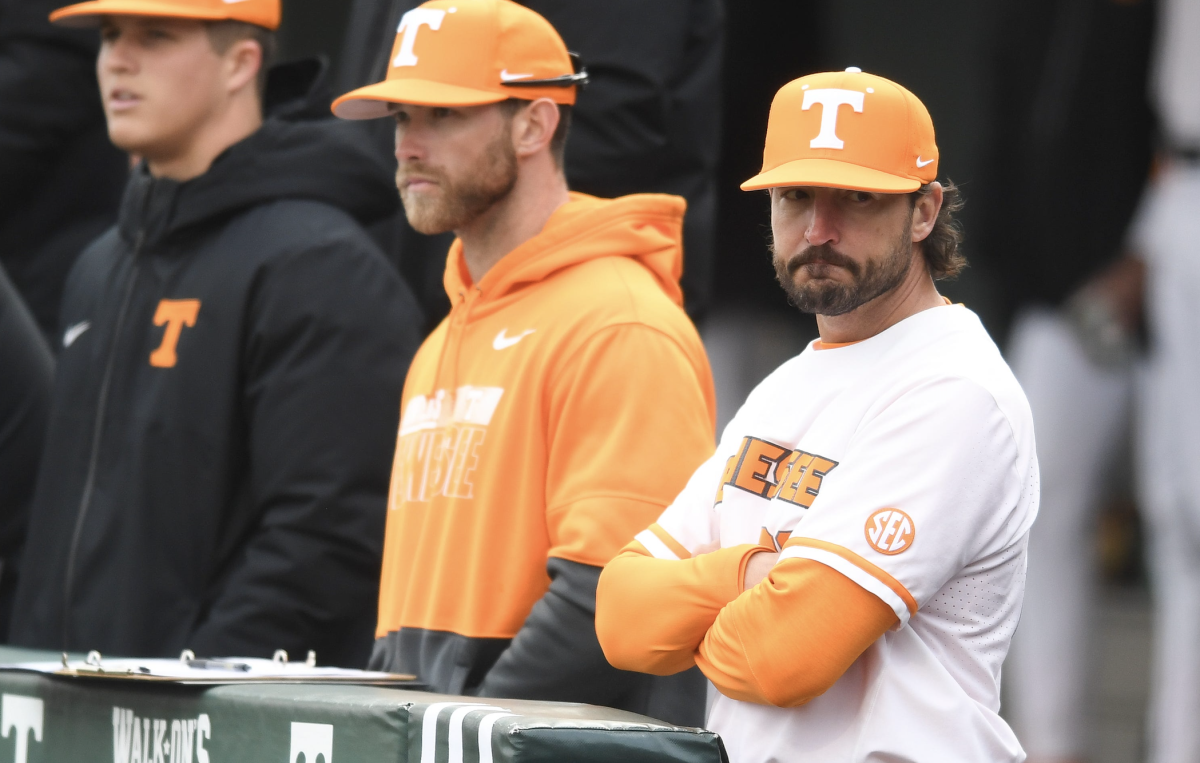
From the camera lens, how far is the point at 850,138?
2732mm

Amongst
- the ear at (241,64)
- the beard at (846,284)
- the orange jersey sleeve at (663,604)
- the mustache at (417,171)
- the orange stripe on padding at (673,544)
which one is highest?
the ear at (241,64)

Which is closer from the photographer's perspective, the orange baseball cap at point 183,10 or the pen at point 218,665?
the pen at point 218,665

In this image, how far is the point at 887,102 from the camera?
2773 millimetres

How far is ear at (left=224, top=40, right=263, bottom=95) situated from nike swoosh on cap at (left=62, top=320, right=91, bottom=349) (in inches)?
26.8

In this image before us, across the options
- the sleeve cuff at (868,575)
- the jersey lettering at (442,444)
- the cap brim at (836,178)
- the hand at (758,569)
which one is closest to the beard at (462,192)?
the jersey lettering at (442,444)

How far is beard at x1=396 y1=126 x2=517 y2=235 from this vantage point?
3521 millimetres

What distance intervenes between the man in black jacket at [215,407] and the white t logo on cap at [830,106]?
60.6 inches

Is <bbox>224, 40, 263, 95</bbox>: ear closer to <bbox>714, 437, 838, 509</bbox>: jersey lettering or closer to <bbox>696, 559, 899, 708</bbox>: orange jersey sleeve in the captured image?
<bbox>714, 437, 838, 509</bbox>: jersey lettering

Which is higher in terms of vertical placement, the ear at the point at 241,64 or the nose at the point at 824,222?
the ear at the point at 241,64

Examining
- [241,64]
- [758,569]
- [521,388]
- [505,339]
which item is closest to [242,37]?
[241,64]

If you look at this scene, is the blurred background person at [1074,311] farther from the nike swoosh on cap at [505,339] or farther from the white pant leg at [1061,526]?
the nike swoosh on cap at [505,339]

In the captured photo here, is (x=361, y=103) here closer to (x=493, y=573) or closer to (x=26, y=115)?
(x=493, y=573)

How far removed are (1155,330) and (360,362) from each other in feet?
9.35

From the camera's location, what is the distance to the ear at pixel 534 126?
360cm
